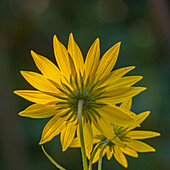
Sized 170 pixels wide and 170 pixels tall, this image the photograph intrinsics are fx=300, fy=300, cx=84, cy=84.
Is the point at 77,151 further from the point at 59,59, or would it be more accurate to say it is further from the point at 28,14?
the point at 59,59

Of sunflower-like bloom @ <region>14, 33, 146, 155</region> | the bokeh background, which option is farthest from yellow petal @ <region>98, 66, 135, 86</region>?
the bokeh background

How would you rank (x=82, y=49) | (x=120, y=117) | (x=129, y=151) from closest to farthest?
(x=120, y=117) → (x=129, y=151) → (x=82, y=49)

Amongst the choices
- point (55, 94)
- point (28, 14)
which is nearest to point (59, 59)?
point (55, 94)

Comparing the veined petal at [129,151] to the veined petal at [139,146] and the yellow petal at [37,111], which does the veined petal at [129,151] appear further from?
the yellow petal at [37,111]

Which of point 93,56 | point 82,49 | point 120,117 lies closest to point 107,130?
point 120,117

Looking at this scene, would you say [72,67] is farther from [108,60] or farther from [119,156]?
[119,156]

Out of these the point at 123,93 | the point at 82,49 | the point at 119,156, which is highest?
the point at 82,49

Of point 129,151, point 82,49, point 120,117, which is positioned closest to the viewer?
point 120,117

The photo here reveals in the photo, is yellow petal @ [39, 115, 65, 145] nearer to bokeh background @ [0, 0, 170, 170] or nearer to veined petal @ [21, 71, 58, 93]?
veined petal @ [21, 71, 58, 93]
